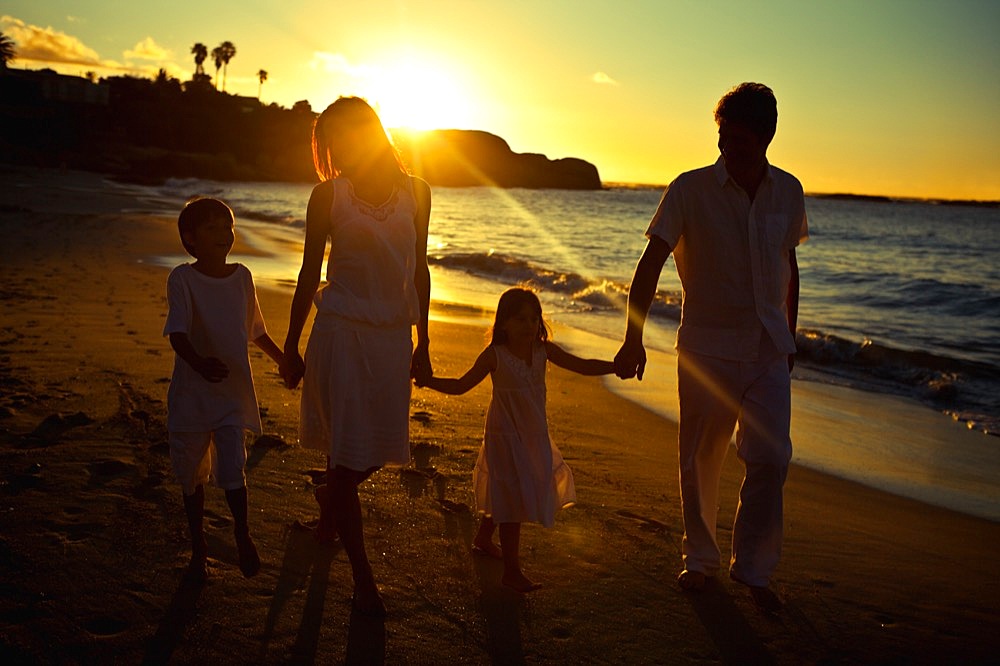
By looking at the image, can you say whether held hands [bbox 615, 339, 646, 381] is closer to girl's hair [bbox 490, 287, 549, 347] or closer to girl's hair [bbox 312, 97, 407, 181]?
girl's hair [bbox 490, 287, 549, 347]

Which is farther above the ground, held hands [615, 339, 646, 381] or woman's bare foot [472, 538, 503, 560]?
held hands [615, 339, 646, 381]

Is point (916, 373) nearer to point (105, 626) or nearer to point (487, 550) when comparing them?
point (487, 550)

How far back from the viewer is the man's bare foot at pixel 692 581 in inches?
155

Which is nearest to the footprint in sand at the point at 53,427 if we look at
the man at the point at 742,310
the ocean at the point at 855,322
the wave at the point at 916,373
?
the man at the point at 742,310

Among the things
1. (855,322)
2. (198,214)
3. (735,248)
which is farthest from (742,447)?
(855,322)

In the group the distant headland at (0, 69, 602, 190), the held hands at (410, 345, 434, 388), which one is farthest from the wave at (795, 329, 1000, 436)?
the distant headland at (0, 69, 602, 190)

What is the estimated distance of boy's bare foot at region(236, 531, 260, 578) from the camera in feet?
11.9

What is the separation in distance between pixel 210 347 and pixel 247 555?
905 mm

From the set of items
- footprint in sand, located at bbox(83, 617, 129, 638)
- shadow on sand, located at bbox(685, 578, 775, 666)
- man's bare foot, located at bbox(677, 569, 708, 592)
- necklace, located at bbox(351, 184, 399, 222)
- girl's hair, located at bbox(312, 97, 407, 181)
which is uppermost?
girl's hair, located at bbox(312, 97, 407, 181)

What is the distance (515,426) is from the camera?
155 inches

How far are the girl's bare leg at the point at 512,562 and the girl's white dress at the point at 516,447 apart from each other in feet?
0.18

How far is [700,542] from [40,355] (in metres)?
5.87

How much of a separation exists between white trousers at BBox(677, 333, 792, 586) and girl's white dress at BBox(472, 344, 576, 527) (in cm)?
67

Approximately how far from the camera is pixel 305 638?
10.6 ft
